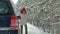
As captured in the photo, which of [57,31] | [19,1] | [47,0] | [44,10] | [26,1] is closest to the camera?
[57,31]

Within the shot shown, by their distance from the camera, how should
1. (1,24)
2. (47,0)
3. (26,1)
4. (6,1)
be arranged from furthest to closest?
(26,1) → (47,0) → (6,1) → (1,24)

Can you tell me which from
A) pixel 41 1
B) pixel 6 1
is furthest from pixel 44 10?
pixel 6 1

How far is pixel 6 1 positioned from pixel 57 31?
8655 millimetres

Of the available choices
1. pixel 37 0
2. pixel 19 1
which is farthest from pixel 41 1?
pixel 19 1

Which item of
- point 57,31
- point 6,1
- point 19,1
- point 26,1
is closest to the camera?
point 6,1

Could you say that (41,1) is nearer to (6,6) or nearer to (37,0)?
(37,0)

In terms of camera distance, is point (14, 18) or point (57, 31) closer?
point (14, 18)

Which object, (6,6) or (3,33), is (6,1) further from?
(3,33)

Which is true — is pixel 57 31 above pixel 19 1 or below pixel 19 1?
below

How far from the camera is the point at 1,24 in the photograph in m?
5.28

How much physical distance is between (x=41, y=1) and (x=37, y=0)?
2.29 feet

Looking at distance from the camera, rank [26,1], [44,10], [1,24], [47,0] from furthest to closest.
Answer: [26,1]
[44,10]
[47,0]
[1,24]

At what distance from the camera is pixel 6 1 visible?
18.7 ft

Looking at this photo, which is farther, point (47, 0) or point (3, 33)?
point (47, 0)
